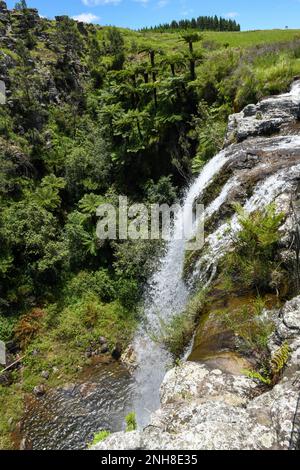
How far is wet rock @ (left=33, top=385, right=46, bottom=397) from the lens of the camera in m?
12.2

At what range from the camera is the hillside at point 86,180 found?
45.7 feet

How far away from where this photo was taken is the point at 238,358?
20.2 ft

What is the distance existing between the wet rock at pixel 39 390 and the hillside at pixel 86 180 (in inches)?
1.3

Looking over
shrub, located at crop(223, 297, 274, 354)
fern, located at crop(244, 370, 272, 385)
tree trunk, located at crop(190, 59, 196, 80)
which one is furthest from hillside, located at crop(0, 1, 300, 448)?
fern, located at crop(244, 370, 272, 385)

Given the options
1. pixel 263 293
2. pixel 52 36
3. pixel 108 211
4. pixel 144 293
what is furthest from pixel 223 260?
pixel 52 36

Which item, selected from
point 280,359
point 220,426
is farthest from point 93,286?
point 220,426

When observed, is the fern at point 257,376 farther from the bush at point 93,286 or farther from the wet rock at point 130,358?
the bush at point 93,286

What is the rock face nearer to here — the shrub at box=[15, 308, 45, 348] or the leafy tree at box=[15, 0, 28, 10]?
the shrub at box=[15, 308, 45, 348]

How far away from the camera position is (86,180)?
69.3ft

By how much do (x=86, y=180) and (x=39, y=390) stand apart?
1216cm

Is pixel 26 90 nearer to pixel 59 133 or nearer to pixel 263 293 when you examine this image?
pixel 59 133

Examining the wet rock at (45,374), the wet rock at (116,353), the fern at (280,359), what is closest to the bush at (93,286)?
the wet rock at (116,353)

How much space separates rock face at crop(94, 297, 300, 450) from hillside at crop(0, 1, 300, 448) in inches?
126

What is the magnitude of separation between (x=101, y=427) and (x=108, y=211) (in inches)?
392
